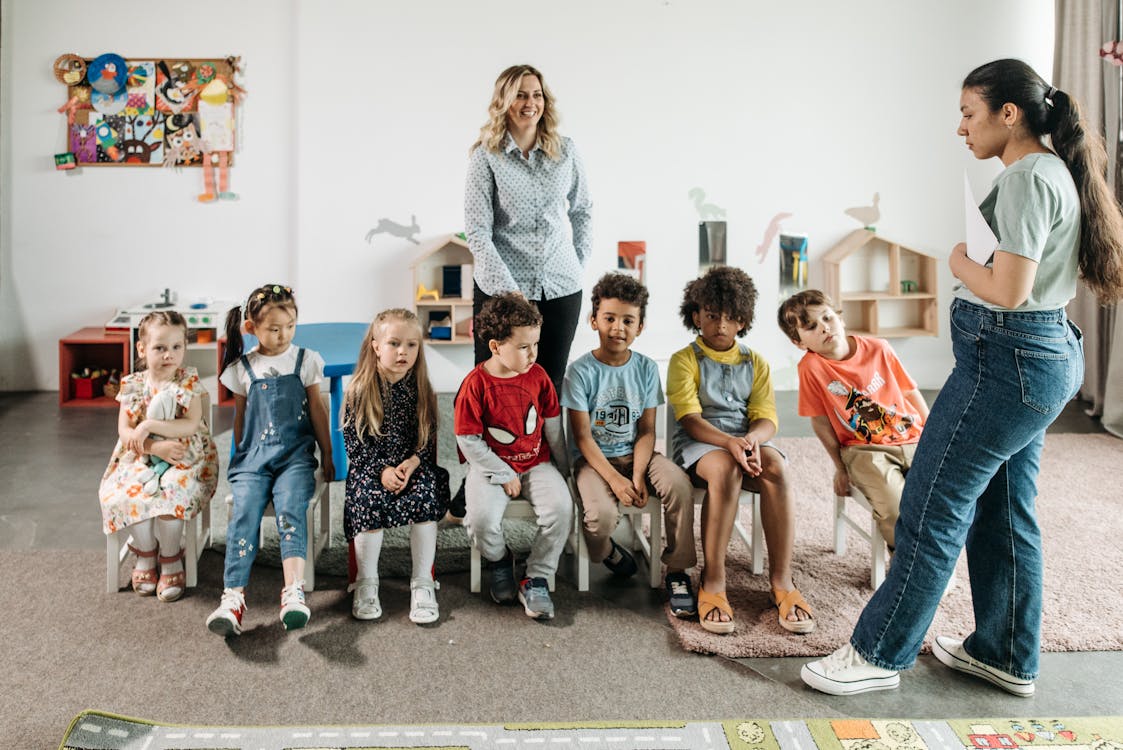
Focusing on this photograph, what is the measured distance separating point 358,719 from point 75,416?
316 centimetres

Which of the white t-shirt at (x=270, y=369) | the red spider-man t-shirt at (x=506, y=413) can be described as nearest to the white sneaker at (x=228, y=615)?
the white t-shirt at (x=270, y=369)

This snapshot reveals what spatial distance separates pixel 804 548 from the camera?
254 centimetres

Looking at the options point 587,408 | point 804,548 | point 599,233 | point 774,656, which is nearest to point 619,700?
point 774,656

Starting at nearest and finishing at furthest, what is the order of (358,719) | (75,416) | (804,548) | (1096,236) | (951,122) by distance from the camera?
(1096,236) < (358,719) < (804,548) < (75,416) < (951,122)

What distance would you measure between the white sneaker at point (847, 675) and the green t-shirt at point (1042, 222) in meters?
0.72

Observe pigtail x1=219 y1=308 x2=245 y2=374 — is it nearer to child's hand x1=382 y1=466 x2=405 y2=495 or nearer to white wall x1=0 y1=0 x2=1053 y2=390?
child's hand x1=382 y1=466 x2=405 y2=495

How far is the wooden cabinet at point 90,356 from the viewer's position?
4406 mm

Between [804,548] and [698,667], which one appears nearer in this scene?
[698,667]

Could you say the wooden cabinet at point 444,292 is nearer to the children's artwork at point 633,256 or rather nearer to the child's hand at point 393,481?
the children's artwork at point 633,256

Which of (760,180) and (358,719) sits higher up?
(760,180)

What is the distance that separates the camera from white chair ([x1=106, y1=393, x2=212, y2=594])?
2.20 meters

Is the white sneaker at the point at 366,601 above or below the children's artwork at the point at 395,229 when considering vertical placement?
below

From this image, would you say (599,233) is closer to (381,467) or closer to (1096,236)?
(381,467)

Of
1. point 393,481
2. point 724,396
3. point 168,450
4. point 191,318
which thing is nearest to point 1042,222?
point 724,396
